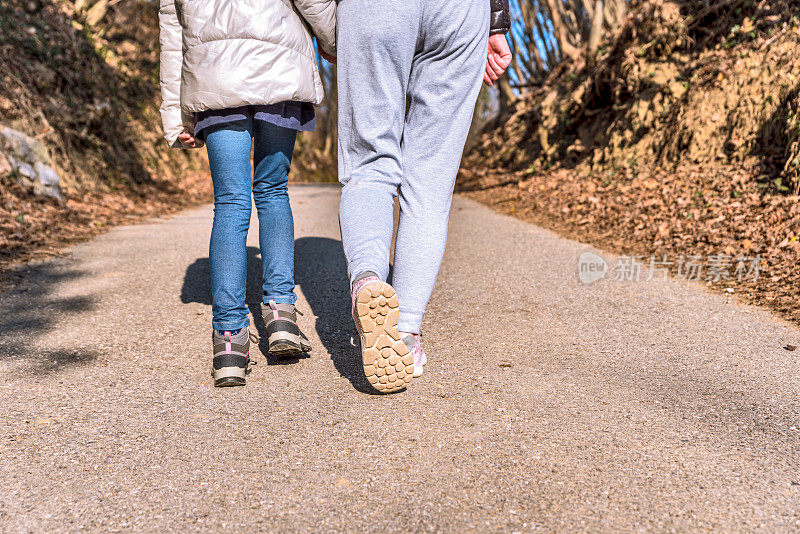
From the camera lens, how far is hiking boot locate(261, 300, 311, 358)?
2.63m

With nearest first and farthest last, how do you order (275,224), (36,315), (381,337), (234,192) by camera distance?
(381,337) < (234,192) < (275,224) < (36,315)

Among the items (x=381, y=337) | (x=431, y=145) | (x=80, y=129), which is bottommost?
(x=80, y=129)

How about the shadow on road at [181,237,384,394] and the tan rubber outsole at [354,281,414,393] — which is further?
the shadow on road at [181,237,384,394]

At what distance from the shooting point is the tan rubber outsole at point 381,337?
206 centimetres

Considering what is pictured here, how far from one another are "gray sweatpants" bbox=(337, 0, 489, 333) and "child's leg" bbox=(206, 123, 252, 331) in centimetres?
43

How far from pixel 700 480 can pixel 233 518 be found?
127 centimetres

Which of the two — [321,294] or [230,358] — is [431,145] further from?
[321,294]

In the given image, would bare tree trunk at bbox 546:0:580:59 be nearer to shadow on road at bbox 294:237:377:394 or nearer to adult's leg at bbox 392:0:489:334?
shadow on road at bbox 294:237:377:394

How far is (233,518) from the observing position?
1.58 meters

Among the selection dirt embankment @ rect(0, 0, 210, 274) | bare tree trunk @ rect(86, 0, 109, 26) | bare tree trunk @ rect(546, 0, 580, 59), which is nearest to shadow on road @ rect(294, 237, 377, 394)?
dirt embankment @ rect(0, 0, 210, 274)

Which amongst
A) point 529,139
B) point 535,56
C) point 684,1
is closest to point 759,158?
point 684,1

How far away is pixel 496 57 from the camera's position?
2533 mm

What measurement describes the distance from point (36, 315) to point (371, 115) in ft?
7.43

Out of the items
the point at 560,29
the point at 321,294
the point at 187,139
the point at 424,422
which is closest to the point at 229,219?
the point at 187,139
